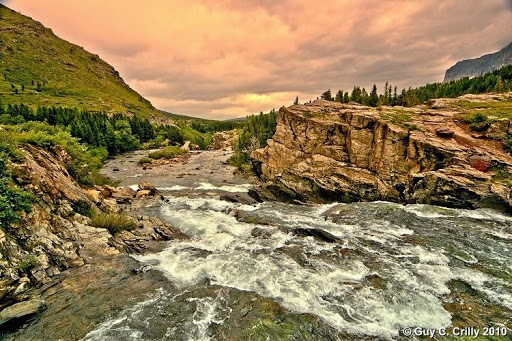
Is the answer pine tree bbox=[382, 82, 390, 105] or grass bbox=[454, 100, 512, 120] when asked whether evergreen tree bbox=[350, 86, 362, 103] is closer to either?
pine tree bbox=[382, 82, 390, 105]

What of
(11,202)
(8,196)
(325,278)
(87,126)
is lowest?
(325,278)

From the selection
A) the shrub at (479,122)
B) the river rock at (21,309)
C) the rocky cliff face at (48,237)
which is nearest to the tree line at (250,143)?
the shrub at (479,122)

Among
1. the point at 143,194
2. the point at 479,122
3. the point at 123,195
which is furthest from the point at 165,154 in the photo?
the point at 479,122

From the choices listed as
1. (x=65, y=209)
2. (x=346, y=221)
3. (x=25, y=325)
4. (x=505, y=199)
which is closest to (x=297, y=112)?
(x=346, y=221)

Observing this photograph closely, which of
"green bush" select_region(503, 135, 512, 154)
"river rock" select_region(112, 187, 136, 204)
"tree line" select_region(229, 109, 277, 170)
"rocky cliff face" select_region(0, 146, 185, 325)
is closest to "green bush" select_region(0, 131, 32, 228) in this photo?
"rocky cliff face" select_region(0, 146, 185, 325)

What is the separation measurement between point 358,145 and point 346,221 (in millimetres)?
18380

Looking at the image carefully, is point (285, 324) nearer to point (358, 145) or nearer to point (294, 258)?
point (294, 258)

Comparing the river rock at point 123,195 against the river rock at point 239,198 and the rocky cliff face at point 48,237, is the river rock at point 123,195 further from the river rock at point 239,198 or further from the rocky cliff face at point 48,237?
the river rock at point 239,198

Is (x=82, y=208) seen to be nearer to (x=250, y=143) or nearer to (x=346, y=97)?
(x=250, y=143)

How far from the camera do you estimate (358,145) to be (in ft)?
137

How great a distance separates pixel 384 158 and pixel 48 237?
38583mm

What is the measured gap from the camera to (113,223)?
1973 centimetres

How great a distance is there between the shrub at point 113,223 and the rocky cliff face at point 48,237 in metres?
0.41

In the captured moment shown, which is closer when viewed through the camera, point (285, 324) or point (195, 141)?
point (285, 324)
